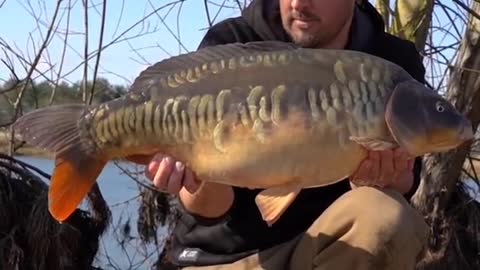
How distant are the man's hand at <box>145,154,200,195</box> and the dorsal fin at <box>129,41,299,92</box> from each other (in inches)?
6.9

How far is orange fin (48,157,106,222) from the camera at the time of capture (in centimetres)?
→ 259

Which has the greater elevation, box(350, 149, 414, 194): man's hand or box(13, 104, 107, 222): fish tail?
box(13, 104, 107, 222): fish tail

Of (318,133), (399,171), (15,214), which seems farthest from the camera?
(15,214)

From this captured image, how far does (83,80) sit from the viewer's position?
462 centimetres

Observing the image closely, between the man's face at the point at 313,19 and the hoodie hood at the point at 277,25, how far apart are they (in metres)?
0.08

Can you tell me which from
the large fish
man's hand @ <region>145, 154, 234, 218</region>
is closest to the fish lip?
the large fish


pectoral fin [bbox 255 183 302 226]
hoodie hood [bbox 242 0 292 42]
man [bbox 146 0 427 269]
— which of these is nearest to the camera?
pectoral fin [bbox 255 183 302 226]

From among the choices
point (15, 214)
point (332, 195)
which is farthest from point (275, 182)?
point (15, 214)

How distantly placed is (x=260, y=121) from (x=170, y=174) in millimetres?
323

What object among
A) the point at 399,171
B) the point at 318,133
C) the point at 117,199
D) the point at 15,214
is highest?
the point at 318,133

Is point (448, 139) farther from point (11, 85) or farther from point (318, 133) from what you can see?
point (11, 85)

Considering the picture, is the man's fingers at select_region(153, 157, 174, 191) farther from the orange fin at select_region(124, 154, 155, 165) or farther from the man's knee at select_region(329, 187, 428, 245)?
the man's knee at select_region(329, 187, 428, 245)

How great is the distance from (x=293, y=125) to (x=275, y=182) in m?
0.15

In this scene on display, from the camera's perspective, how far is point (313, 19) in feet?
9.80
